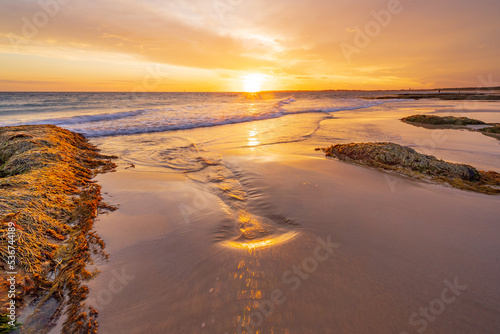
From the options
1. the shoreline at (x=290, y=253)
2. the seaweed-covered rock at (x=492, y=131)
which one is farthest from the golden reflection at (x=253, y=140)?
the seaweed-covered rock at (x=492, y=131)

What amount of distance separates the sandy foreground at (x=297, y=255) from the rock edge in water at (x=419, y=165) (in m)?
0.56

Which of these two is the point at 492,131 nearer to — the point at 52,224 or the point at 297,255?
the point at 297,255

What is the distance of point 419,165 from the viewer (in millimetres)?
6164

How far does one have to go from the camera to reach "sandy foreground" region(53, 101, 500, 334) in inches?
86.2

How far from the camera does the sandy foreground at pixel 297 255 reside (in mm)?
2189

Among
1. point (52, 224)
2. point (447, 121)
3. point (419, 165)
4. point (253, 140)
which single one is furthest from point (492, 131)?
point (52, 224)

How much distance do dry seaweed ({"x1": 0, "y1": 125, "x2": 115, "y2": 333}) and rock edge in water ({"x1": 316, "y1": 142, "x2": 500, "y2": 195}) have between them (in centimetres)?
731

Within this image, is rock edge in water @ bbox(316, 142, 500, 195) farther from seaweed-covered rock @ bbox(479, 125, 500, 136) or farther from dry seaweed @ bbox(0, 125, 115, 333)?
seaweed-covered rock @ bbox(479, 125, 500, 136)

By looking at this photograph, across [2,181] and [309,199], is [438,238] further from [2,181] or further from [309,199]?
[2,181]

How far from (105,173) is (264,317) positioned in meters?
6.30

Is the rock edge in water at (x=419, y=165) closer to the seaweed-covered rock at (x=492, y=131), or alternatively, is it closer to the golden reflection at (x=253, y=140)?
the golden reflection at (x=253, y=140)

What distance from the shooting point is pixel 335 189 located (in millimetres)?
5016

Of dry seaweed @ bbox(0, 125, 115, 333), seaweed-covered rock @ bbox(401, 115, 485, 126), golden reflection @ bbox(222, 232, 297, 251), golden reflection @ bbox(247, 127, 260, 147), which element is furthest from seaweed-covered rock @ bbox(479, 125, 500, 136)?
dry seaweed @ bbox(0, 125, 115, 333)

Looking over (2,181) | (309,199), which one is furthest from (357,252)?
(2,181)
